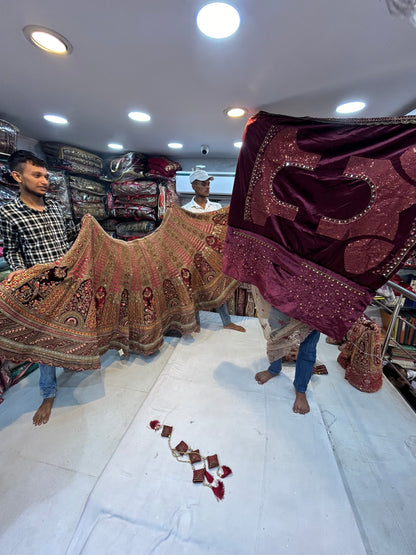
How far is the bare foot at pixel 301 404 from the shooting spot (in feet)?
4.35

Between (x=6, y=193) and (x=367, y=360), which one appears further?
(x=6, y=193)

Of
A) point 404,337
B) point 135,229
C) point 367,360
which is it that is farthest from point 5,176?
point 404,337

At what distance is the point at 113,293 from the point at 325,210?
1441 millimetres

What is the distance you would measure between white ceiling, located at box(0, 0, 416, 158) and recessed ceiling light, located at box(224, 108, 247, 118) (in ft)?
0.18

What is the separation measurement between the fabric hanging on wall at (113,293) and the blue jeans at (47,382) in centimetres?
25

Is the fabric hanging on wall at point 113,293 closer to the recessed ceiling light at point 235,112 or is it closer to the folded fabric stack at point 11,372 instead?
the folded fabric stack at point 11,372

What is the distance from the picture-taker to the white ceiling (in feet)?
2.58

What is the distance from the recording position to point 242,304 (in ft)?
8.32

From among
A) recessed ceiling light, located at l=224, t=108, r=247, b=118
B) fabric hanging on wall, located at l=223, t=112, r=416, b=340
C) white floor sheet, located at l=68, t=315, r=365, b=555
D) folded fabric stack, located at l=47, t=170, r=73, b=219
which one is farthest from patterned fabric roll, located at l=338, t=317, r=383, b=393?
folded fabric stack, located at l=47, t=170, r=73, b=219

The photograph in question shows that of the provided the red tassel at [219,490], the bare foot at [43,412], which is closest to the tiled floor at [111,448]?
the bare foot at [43,412]

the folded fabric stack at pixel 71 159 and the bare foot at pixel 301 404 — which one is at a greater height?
the folded fabric stack at pixel 71 159

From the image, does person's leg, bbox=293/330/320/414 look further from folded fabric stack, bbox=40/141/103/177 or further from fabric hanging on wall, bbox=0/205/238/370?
folded fabric stack, bbox=40/141/103/177

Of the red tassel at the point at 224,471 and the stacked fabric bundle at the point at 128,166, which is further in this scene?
the stacked fabric bundle at the point at 128,166

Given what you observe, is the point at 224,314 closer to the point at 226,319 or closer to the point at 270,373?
the point at 226,319
